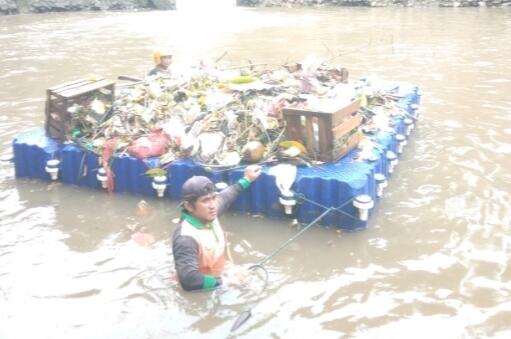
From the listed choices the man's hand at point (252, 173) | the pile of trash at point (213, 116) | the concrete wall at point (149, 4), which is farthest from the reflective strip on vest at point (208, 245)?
the concrete wall at point (149, 4)

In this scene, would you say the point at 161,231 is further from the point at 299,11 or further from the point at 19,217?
the point at 299,11

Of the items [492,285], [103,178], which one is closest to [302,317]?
[492,285]

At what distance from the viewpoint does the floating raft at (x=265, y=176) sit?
527 cm

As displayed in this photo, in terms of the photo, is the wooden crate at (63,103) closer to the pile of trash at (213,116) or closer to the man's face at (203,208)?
the pile of trash at (213,116)

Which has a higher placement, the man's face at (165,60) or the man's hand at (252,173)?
the man's face at (165,60)

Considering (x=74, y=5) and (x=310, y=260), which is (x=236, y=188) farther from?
(x=74, y=5)

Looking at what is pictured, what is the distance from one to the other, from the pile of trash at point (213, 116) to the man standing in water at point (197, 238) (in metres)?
1.58

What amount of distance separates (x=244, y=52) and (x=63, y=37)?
804 centimetres

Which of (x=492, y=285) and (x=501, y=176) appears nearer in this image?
(x=492, y=285)

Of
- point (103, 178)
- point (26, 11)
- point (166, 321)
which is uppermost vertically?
point (26, 11)

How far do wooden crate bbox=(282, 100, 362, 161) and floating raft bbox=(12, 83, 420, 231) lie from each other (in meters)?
0.14

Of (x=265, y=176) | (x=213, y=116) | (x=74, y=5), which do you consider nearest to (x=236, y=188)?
(x=265, y=176)

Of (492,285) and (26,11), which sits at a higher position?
(26,11)

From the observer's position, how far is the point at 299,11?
30250mm
